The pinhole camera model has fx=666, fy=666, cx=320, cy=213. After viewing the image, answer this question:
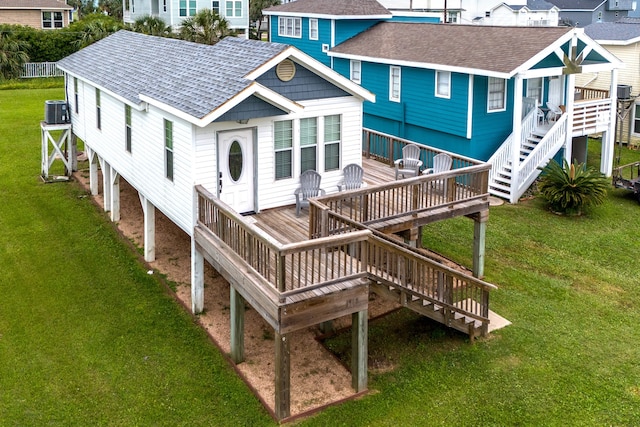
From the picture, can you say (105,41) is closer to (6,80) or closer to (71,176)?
(71,176)

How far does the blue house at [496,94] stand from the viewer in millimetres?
21266

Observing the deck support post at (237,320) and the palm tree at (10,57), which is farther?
the palm tree at (10,57)

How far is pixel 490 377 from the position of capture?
1166 centimetres

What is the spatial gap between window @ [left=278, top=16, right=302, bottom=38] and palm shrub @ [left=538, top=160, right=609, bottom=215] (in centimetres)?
1788

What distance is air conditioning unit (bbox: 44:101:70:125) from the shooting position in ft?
75.0

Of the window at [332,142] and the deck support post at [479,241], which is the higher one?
the window at [332,142]

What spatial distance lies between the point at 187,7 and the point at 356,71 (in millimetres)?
26334

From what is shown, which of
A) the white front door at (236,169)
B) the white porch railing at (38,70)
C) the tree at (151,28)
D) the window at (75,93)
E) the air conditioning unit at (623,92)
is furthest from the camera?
the white porch railing at (38,70)

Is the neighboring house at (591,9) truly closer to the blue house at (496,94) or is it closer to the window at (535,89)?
the blue house at (496,94)

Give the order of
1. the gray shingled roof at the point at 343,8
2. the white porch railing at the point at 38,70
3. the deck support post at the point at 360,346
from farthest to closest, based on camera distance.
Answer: the white porch railing at the point at 38,70, the gray shingled roof at the point at 343,8, the deck support post at the point at 360,346

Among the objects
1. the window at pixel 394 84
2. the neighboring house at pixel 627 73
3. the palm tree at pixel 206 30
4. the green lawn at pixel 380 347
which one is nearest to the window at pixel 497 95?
the window at pixel 394 84

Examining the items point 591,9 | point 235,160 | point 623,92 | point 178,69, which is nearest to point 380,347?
point 235,160

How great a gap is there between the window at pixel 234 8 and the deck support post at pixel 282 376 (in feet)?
149

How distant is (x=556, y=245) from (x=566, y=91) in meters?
8.13
